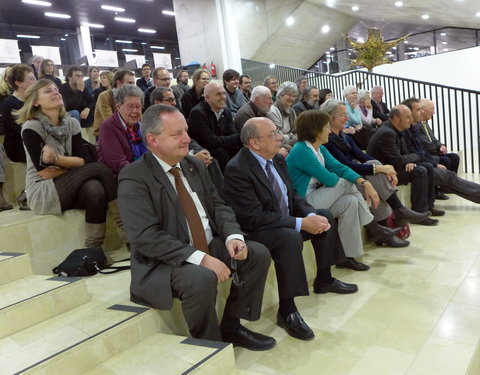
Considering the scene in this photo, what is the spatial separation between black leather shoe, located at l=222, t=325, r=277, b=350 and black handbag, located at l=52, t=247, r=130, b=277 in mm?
880

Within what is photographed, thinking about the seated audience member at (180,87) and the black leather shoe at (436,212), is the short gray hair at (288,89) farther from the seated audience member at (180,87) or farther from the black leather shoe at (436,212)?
the black leather shoe at (436,212)

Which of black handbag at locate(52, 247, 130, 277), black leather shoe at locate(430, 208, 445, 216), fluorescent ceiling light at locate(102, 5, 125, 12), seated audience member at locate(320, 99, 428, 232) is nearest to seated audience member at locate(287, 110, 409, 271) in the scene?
seated audience member at locate(320, 99, 428, 232)

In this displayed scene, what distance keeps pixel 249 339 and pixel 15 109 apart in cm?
264

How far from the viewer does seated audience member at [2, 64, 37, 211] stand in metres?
3.30

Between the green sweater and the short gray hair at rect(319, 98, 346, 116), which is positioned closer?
the green sweater

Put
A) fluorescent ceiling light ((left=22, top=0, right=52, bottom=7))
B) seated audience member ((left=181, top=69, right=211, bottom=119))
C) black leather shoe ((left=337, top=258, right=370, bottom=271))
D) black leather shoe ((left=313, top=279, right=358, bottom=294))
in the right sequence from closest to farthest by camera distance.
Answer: black leather shoe ((left=313, top=279, right=358, bottom=294)), black leather shoe ((left=337, top=258, right=370, bottom=271)), seated audience member ((left=181, top=69, right=211, bottom=119)), fluorescent ceiling light ((left=22, top=0, right=52, bottom=7))

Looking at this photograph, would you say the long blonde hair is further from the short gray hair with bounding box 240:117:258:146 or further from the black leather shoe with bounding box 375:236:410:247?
the black leather shoe with bounding box 375:236:410:247

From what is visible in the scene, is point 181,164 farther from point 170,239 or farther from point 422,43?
point 422,43

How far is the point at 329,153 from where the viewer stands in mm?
3387

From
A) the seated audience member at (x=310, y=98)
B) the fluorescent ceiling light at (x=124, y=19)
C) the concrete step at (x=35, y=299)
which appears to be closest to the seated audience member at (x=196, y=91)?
the seated audience member at (x=310, y=98)

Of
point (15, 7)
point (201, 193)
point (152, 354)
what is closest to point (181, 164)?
point (201, 193)

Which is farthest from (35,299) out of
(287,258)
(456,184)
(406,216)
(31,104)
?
(456,184)

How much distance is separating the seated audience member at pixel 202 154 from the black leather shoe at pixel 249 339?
137 centimetres

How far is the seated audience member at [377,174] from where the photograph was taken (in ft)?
11.6
